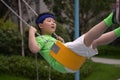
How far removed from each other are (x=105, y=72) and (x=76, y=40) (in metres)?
8.33

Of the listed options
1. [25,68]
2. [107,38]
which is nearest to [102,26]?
[107,38]

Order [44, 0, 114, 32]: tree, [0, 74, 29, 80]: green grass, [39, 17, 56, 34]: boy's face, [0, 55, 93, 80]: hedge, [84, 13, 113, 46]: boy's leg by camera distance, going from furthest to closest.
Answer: [44, 0, 114, 32]: tree
[0, 74, 29, 80]: green grass
[0, 55, 93, 80]: hedge
[39, 17, 56, 34]: boy's face
[84, 13, 113, 46]: boy's leg

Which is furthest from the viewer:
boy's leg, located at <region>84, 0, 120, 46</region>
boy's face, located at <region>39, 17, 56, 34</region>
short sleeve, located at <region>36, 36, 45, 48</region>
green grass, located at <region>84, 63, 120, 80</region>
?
green grass, located at <region>84, 63, 120, 80</region>

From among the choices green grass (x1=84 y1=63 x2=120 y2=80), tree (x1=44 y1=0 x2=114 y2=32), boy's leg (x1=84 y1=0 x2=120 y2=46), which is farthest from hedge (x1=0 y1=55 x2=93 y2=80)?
boy's leg (x1=84 y1=0 x2=120 y2=46)

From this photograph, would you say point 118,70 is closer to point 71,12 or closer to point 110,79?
point 110,79

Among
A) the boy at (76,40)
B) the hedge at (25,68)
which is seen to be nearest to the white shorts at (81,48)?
the boy at (76,40)

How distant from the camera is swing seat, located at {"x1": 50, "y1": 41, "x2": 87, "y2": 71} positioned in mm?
4418

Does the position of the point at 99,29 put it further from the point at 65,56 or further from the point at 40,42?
the point at 40,42

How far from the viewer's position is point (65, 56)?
4422 millimetres

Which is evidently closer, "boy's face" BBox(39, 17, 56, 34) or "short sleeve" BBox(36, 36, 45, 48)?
"short sleeve" BBox(36, 36, 45, 48)

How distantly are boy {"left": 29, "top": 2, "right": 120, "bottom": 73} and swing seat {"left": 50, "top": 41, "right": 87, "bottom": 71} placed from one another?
0.04 metres

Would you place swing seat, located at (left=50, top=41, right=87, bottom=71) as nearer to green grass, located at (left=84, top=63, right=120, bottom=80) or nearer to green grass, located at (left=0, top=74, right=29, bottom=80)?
green grass, located at (left=0, top=74, right=29, bottom=80)

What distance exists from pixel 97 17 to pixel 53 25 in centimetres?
1320

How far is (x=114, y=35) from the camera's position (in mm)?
4219
